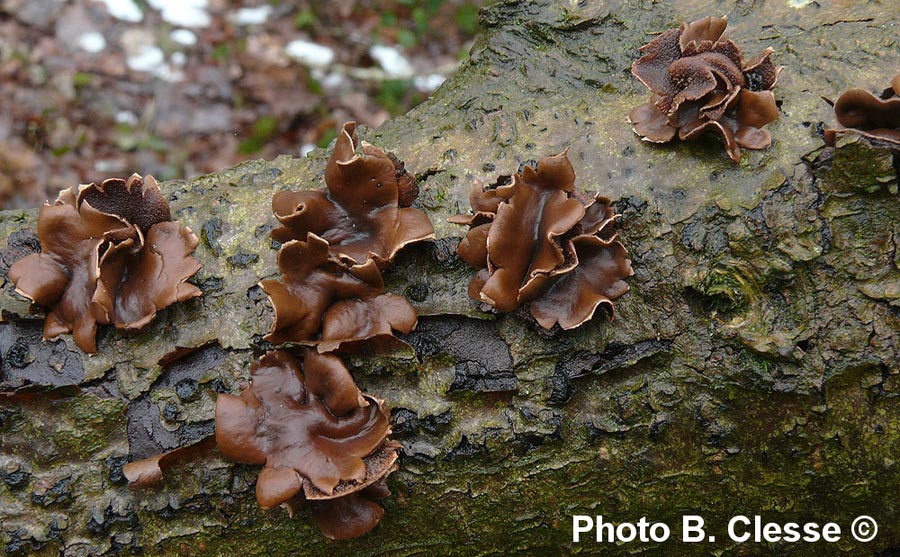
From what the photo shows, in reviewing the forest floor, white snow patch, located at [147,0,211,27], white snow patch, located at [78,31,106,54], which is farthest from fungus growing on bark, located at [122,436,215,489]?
white snow patch, located at [147,0,211,27]

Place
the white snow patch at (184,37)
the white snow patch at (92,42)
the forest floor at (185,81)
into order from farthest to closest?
the white snow patch at (184,37), the white snow patch at (92,42), the forest floor at (185,81)

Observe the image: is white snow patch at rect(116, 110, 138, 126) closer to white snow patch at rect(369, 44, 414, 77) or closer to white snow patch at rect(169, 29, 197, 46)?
white snow patch at rect(169, 29, 197, 46)

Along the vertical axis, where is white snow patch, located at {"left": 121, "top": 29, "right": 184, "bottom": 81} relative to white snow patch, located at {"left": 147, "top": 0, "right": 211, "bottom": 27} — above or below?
below

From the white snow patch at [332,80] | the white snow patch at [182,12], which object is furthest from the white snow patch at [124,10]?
the white snow patch at [332,80]

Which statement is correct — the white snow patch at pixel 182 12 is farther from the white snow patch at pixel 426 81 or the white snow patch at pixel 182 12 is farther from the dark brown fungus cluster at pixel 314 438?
the dark brown fungus cluster at pixel 314 438

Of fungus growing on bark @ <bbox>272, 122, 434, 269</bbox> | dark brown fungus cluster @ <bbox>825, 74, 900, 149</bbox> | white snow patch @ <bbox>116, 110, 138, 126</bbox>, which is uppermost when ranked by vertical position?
dark brown fungus cluster @ <bbox>825, 74, 900, 149</bbox>

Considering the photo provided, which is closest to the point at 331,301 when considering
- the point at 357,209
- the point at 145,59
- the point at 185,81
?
the point at 357,209
